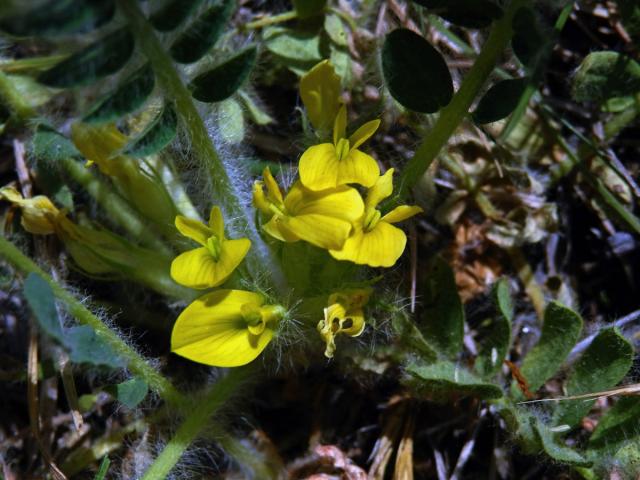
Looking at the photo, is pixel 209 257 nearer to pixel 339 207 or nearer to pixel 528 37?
pixel 339 207

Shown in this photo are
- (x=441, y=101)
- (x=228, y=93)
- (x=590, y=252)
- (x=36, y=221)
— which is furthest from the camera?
(x=590, y=252)

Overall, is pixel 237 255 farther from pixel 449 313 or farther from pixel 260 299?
pixel 449 313

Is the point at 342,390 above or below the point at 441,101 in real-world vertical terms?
below

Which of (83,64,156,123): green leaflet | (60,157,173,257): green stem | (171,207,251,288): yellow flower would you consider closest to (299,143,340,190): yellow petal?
(171,207,251,288): yellow flower

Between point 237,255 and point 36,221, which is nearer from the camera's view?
point 237,255

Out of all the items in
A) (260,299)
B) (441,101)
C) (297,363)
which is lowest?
(297,363)

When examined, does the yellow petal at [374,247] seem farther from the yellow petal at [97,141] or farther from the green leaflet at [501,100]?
the yellow petal at [97,141]

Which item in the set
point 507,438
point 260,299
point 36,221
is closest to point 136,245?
point 36,221
